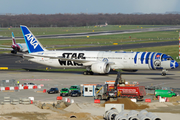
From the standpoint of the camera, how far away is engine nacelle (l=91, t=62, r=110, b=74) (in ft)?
210

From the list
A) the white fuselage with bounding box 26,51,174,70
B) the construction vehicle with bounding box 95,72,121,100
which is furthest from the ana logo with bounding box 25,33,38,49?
the construction vehicle with bounding box 95,72,121,100

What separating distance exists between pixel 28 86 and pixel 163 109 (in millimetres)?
24111

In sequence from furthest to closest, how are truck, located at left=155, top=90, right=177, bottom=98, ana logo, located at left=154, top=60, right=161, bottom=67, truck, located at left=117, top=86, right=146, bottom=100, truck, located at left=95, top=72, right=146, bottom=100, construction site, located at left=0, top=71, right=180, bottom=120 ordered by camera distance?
1. ana logo, located at left=154, top=60, right=161, bottom=67
2. truck, located at left=155, top=90, right=177, bottom=98
3. truck, located at left=117, top=86, right=146, bottom=100
4. truck, located at left=95, top=72, right=146, bottom=100
5. construction site, located at left=0, top=71, right=180, bottom=120

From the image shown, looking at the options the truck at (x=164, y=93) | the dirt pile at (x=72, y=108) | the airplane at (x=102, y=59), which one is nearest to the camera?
the dirt pile at (x=72, y=108)

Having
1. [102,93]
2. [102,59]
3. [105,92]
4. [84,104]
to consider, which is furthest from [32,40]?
[84,104]

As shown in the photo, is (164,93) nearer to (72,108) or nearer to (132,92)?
(132,92)

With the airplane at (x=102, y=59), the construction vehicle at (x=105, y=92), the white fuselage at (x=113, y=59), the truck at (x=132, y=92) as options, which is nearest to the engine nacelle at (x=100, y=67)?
the airplane at (x=102, y=59)

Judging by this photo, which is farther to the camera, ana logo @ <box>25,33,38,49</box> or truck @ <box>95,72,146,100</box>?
ana logo @ <box>25,33,38,49</box>

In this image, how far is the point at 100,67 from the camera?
64375 millimetres

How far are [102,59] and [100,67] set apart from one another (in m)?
2.92

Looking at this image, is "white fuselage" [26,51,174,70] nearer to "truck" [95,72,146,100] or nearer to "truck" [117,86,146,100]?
"truck" [95,72,146,100]

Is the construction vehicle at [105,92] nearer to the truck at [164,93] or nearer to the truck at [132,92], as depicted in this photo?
the truck at [132,92]

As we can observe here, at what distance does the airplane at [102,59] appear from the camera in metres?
63.7

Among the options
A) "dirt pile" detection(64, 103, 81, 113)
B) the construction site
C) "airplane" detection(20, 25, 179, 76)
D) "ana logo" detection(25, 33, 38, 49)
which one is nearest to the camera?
the construction site
